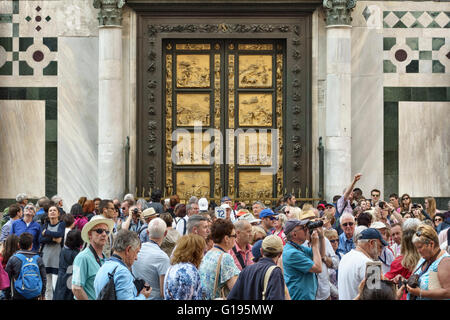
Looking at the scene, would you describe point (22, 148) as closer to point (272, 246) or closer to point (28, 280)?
point (28, 280)

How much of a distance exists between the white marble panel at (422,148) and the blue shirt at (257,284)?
49.0ft

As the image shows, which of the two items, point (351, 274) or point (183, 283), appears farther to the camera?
point (351, 274)

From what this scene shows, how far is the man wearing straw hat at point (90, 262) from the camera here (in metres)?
9.19

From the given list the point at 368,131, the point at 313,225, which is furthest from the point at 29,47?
the point at 313,225

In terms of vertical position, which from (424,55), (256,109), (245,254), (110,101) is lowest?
(245,254)

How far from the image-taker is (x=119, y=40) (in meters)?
22.2

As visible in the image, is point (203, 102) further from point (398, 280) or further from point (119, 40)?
point (398, 280)

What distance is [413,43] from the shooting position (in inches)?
904

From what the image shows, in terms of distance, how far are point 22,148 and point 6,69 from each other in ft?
6.34

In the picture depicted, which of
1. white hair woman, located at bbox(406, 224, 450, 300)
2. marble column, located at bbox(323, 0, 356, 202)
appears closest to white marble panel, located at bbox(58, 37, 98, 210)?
marble column, located at bbox(323, 0, 356, 202)

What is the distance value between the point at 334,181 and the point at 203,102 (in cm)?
380

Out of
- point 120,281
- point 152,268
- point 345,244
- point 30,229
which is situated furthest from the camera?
point 30,229

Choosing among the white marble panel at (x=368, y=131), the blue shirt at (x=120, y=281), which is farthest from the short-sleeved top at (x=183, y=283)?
the white marble panel at (x=368, y=131)
